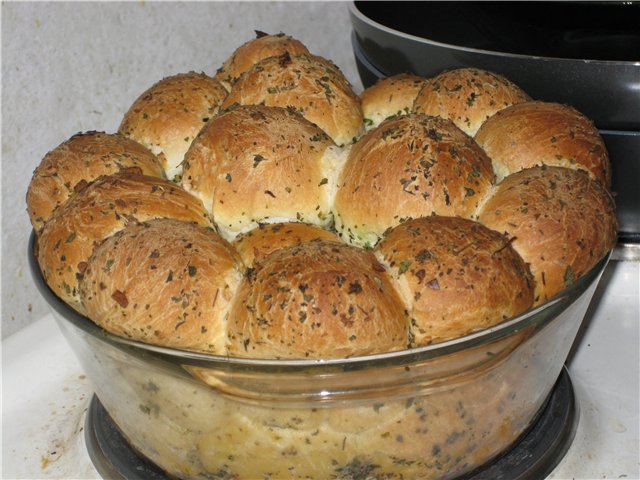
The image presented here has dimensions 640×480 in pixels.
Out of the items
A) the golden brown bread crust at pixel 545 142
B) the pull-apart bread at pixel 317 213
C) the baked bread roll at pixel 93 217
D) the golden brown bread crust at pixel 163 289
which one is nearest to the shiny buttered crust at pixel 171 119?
the pull-apart bread at pixel 317 213

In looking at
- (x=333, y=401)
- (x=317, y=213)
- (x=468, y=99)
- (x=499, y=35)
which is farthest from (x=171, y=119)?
(x=499, y=35)

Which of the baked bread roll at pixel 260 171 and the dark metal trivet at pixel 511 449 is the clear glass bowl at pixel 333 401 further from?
the baked bread roll at pixel 260 171

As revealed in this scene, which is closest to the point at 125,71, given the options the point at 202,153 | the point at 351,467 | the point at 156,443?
the point at 202,153

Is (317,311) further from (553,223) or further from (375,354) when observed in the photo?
(553,223)

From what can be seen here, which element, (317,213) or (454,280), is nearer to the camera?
(454,280)

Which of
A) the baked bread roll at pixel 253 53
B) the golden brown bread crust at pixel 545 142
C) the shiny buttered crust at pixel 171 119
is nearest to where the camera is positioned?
the golden brown bread crust at pixel 545 142

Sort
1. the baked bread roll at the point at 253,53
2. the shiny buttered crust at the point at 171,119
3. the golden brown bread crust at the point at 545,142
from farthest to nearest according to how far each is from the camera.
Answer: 1. the baked bread roll at the point at 253,53
2. the shiny buttered crust at the point at 171,119
3. the golden brown bread crust at the point at 545,142

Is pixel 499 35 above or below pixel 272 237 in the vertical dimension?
below
